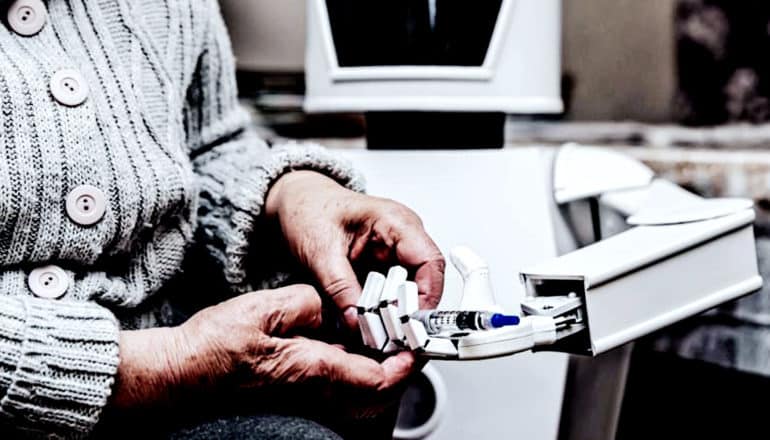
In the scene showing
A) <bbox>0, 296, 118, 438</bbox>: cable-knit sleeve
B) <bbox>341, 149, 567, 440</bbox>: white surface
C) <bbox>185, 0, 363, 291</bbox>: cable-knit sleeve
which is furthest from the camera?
<bbox>341, 149, 567, 440</bbox>: white surface

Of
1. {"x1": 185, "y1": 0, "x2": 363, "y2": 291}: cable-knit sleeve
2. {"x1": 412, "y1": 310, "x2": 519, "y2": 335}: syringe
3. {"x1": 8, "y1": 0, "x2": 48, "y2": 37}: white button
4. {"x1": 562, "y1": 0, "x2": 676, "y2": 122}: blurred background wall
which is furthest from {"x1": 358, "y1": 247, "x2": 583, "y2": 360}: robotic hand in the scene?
{"x1": 562, "y1": 0, "x2": 676, "y2": 122}: blurred background wall

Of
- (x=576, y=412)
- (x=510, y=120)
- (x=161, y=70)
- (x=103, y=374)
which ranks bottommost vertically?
(x=576, y=412)

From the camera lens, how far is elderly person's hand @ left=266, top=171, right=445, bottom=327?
0.48m

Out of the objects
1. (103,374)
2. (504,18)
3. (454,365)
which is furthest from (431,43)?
(103,374)

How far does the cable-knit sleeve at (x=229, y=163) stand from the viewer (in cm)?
55

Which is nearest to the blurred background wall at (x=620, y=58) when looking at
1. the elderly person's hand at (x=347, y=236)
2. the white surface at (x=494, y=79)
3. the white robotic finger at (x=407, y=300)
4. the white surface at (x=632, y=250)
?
the white surface at (x=494, y=79)

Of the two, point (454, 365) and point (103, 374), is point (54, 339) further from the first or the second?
point (454, 365)

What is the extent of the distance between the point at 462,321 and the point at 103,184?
20cm

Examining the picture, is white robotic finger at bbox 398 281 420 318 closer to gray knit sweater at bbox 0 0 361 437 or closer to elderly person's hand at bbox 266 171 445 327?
elderly person's hand at bbox 266 171 445 327

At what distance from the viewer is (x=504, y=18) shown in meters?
0.73

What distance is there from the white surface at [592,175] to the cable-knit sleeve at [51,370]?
43cm

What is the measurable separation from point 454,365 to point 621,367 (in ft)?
0.45

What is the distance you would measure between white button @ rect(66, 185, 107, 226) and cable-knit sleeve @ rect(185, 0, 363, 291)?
0.10 m

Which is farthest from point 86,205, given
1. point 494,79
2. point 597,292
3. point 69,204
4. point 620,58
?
point 620,58
